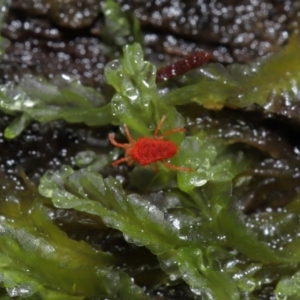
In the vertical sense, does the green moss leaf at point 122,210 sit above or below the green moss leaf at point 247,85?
below

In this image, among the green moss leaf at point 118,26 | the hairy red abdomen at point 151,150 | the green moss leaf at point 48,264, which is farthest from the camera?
the green moss leaf at point 118,26

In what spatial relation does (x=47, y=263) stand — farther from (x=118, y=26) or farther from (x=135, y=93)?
(x=118, y=26)

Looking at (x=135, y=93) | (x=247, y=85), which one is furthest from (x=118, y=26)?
(x=247, y=85)

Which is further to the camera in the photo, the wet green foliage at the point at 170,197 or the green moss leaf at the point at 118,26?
the green moss leaf at the point at 118,26

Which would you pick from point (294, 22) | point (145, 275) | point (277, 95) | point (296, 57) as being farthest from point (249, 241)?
point (294, 22)

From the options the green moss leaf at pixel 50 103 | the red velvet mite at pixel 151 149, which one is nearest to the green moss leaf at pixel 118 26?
the green moss leaf at pixel 50 103

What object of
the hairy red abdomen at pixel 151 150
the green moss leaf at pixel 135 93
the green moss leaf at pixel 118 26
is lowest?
the hairy red abdomen at pixel 151 150

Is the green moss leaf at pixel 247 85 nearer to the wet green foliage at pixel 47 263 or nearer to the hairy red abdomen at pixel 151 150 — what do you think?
the hairy red abdomen at pixel 151 150

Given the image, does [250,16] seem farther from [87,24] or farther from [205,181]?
[205,181]
